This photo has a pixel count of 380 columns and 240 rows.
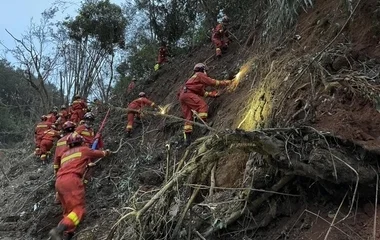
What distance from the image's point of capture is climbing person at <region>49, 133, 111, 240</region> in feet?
24.8

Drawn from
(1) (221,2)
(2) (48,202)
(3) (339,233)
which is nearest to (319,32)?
(3) (339,233)

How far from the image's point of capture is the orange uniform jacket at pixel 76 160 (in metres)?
8.14

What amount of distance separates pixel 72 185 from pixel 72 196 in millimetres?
191

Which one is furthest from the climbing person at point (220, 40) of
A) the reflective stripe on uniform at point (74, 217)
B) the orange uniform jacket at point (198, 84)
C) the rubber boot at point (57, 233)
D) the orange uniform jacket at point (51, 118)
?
the rubber boot at point (57, 233)

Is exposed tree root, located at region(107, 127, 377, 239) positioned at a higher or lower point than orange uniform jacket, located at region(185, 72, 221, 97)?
lower

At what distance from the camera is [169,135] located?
11406 millimetres

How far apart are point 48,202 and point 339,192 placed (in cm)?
750

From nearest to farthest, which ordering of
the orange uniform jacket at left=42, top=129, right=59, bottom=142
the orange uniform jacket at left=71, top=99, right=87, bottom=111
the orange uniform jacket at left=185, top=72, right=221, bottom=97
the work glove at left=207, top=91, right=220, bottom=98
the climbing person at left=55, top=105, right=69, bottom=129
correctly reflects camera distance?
the orange uniform jacket at left=185, top=72, right=221, bottom=97 → the work glove at left=207, top=91, right=220, bottom=98 → the orange uniform jacket at left=42, top=129, right=59, bottom=142 → the orange uniform jacket at left=71, top=99, right=87, bottom=111 → the climbing person at left=55, top=105, right=69, bottom=129

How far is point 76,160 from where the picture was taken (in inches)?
325

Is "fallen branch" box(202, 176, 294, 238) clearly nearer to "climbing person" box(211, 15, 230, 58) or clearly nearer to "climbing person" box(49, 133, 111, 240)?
"climbing person" box(49, 133, 111, 240)

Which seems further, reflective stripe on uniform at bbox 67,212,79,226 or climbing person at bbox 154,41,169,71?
climbing person at bbox 154,41,169,71

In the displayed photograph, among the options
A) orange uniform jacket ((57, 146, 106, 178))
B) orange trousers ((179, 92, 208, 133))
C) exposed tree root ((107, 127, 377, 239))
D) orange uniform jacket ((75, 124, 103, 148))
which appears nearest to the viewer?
exposed tree root ((107, 127, 377, 239))

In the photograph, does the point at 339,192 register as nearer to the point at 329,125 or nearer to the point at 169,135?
the point at 329,125

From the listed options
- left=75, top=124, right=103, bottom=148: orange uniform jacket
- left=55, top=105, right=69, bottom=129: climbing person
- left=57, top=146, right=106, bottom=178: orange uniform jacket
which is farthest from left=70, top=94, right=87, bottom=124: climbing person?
left=57, top=146, right=106, bottom=178: orange uniform jacket
